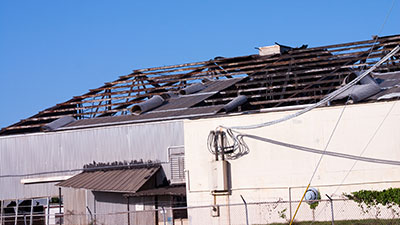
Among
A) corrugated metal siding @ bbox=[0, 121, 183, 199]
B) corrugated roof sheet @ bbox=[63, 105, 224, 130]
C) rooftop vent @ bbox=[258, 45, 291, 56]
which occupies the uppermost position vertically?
rooftop vent @ bbox=[258, 45, 291, 56]

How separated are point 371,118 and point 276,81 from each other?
10.8m

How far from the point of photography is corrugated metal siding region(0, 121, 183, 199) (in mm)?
32969

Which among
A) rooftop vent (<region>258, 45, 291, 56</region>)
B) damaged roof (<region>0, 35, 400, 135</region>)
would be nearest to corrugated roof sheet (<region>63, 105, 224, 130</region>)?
damaged roof (<region>0, 35, 400, 135</region>)

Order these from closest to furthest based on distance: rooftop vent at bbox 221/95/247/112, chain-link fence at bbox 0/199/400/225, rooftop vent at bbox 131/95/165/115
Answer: chain-link fence at bbox 0/199/400/225, rooftop vent at bbox 221/95/247/112, rooftop vent at bbox 131/95/165/115

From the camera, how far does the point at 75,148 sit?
115 feet

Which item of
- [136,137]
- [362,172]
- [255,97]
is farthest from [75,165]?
[362,172]

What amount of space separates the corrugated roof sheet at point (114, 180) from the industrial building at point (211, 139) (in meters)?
0.10

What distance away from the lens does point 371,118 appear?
2562cm

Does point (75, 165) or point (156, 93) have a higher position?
point (156, 93)

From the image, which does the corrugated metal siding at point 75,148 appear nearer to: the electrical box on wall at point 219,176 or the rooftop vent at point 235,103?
the rooftop vent at point 235,103

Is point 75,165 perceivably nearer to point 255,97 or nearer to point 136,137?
point 136,137

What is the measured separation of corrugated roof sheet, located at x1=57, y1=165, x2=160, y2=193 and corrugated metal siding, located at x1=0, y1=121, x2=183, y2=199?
0.77 metres

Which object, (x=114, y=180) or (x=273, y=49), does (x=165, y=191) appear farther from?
(x=273, y=49)

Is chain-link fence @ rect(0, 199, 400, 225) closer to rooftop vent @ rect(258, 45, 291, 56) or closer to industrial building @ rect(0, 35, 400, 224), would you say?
industrial building @ rect(0, 35, 400, 224)
